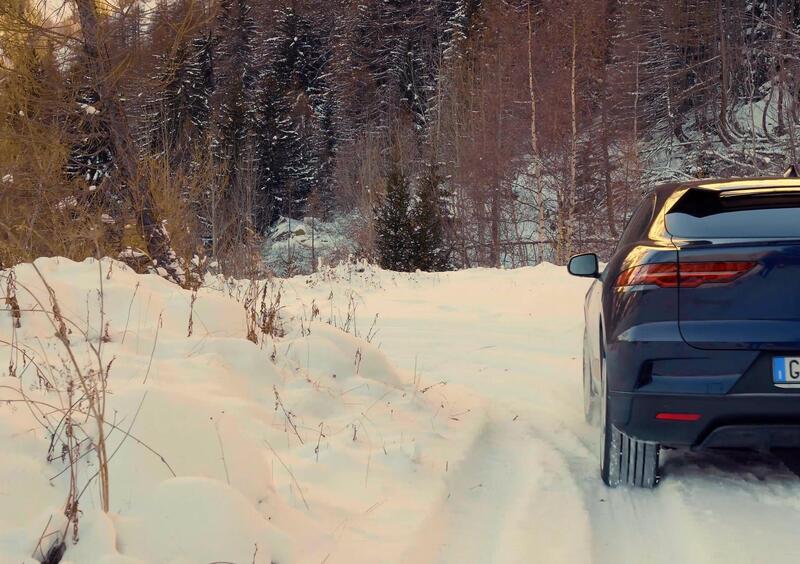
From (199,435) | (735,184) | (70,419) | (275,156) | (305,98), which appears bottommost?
(199,435)

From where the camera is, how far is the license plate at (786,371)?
2898mm

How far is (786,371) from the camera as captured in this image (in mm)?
2906

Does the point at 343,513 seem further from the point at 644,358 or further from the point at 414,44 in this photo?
the point at 414,44

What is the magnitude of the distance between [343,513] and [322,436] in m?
0.85

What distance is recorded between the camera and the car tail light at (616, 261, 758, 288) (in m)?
2.95

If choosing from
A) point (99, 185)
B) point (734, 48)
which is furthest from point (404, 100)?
point (99, 185)

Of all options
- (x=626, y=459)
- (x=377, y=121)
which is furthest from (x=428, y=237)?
(x=377, y=121)

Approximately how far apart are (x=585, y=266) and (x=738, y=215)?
4.52 ft

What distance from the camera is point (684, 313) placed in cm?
298

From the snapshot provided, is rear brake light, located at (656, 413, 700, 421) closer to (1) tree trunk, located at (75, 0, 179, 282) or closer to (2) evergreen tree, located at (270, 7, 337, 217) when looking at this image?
(1) tree trunk, located at (75, 0, 179, 282)

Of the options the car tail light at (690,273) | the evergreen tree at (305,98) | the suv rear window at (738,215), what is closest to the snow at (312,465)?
the car tail light at (690,273)

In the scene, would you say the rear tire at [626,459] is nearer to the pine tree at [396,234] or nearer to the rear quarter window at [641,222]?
the rear quarter window at [641,222]

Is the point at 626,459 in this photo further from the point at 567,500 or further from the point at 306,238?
the point at 306,238

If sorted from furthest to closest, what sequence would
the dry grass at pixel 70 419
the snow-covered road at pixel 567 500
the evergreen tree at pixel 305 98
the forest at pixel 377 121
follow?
the evergreen tree at pixel 305 98
the forest at pixel 377 121
the snow-covered road at pixel 567 500
the dry grass at pixel 70 419
